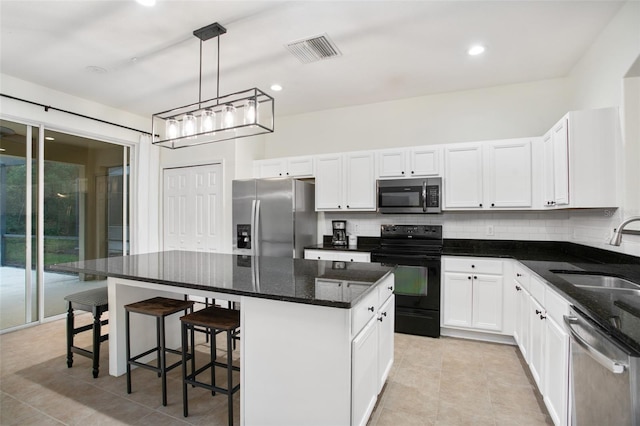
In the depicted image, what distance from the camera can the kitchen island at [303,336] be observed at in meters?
1.62

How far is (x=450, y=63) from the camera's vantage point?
3248 mm

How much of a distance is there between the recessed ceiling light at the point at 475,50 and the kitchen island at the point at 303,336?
219cm

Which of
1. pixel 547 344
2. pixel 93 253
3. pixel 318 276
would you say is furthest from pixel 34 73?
pixel 547 344

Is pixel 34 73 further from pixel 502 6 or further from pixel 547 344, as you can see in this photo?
pixel 547 344

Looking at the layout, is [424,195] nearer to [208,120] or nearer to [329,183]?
[329,183]

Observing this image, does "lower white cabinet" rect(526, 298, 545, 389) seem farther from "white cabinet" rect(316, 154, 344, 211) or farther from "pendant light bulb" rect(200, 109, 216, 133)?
"pendant light bulb" rect(200, 109, 216, 133)

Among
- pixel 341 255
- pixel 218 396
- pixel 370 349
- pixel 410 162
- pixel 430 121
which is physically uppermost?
pixel 430 121

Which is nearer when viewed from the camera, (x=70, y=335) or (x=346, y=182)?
(x=70, y=335)

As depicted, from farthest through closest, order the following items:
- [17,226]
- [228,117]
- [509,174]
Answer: [17,226] < [509,174] < [228,117]

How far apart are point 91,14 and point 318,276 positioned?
259 cm

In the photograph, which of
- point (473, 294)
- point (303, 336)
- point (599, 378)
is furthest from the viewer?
point (473, 294)

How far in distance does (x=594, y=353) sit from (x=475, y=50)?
2620mm

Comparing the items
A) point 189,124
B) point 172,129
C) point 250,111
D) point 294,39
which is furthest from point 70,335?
point 294,39

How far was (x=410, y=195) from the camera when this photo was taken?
3.80m
